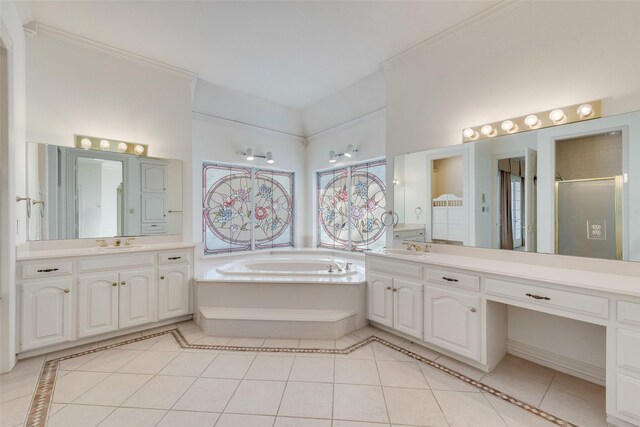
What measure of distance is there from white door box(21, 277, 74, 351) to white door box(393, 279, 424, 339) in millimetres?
2844

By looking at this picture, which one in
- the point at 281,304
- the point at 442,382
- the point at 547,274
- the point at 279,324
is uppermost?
the point at 547,274

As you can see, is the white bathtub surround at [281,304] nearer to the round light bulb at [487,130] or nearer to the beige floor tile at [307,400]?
the beige floor tile at [307,400]

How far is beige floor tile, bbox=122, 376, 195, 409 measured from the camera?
176 cm

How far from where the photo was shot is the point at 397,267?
2.62 m

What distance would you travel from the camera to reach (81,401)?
179cm

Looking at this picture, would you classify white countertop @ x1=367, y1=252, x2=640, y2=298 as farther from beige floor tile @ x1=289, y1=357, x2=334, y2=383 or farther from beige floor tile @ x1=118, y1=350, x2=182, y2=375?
beige floor tile @ x1=118, y1=350, x2=182, y2=375

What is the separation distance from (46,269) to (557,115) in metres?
4.16

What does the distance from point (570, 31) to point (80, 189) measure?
14.5 feet

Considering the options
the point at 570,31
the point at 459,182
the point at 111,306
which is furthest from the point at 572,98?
the point at 111,306

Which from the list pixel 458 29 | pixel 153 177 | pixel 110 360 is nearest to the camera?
pixel 110 360

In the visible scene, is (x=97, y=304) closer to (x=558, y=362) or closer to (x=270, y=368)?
(x=270, y=368)

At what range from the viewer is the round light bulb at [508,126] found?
7.57 ft

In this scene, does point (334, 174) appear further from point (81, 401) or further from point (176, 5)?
point (81, 401)

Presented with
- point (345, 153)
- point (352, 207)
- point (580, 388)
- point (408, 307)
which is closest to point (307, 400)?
point (408, 307)
